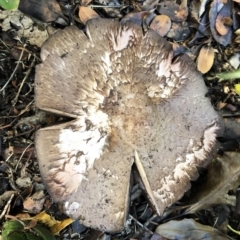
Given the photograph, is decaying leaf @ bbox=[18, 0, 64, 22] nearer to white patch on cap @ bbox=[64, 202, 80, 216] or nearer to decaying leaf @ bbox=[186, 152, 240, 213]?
white patch on cap @ bbox=[64, 202, 80, 216]

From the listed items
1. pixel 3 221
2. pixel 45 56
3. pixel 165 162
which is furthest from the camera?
pixel 3 221

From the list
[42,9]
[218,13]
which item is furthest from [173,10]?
[42,9]

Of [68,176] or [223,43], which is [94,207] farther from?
[223,43]

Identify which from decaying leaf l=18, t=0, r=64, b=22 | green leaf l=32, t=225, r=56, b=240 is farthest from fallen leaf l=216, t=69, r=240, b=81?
green leaf l=32, t=225, r=56, b=240

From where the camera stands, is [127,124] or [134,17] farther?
[134,17]

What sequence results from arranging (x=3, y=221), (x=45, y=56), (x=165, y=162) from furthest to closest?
(x=3, y=221) → (x=165, y=162) → (x=45, y=56)

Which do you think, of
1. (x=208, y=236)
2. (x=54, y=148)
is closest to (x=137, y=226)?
(x=208, y=236)

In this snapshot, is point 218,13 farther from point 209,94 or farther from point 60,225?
point 60,225
